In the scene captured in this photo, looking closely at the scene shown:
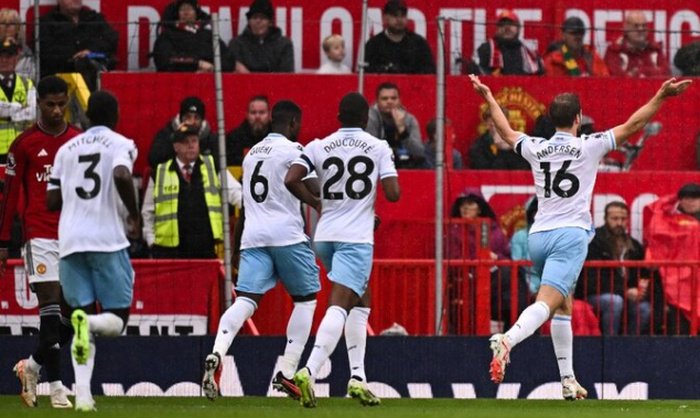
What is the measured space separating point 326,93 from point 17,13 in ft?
11.9

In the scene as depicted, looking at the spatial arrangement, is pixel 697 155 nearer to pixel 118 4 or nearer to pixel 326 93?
pixel 326 93

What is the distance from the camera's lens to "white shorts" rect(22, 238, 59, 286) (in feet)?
41.3

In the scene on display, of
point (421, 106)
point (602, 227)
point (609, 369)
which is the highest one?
point (421, 106)

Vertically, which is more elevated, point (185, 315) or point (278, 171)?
point (278, 171)

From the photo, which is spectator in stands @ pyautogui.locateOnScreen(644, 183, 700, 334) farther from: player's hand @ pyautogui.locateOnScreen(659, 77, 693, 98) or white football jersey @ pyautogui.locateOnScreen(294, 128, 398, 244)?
white football jersey @ pyautogui.locateOnScreen(294, 128, 398, 244)

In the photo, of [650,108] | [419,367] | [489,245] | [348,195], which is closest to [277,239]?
[348,195]

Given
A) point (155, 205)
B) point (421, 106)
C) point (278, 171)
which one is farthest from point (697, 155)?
point (278, 171)

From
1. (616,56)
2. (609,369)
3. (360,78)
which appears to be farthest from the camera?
(616,56)

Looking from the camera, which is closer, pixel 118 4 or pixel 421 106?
pixel 421 106

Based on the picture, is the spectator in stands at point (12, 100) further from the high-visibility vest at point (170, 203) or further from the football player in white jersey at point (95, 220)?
the football player in white jersey at point (95, 220)

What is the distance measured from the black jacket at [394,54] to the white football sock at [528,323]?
7.11m

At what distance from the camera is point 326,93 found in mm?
19016

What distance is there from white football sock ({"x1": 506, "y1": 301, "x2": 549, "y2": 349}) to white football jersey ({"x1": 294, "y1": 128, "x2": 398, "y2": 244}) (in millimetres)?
1323

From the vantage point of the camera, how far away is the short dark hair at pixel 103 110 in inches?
444
